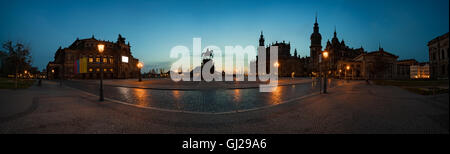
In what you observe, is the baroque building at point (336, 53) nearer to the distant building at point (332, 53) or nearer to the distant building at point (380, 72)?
the distant building at point (332, 53)

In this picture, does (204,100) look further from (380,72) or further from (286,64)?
(286,64)

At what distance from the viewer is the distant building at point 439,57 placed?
111 feet

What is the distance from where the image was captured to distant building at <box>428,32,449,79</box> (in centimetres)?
3369

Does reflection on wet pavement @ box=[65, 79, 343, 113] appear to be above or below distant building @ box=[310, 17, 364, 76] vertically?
below

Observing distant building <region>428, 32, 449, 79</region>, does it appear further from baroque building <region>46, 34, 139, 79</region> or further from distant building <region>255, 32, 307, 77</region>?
baroque building <region>46, 34, 139, 79</region>

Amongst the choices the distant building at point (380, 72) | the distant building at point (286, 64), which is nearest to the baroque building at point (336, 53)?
the distant building at point (286, 64)

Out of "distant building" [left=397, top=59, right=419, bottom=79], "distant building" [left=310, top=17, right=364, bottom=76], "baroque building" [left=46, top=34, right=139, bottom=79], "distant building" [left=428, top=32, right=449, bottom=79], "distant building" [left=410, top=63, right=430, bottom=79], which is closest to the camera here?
"distant building" [left=428, top=32, right=449, bottom=79]

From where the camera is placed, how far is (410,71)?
6391cm

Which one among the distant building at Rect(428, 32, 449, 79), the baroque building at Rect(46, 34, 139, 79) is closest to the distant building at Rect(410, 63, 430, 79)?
the distant building at Rect(428, 32, 449, 79)

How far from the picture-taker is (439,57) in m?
35.8
